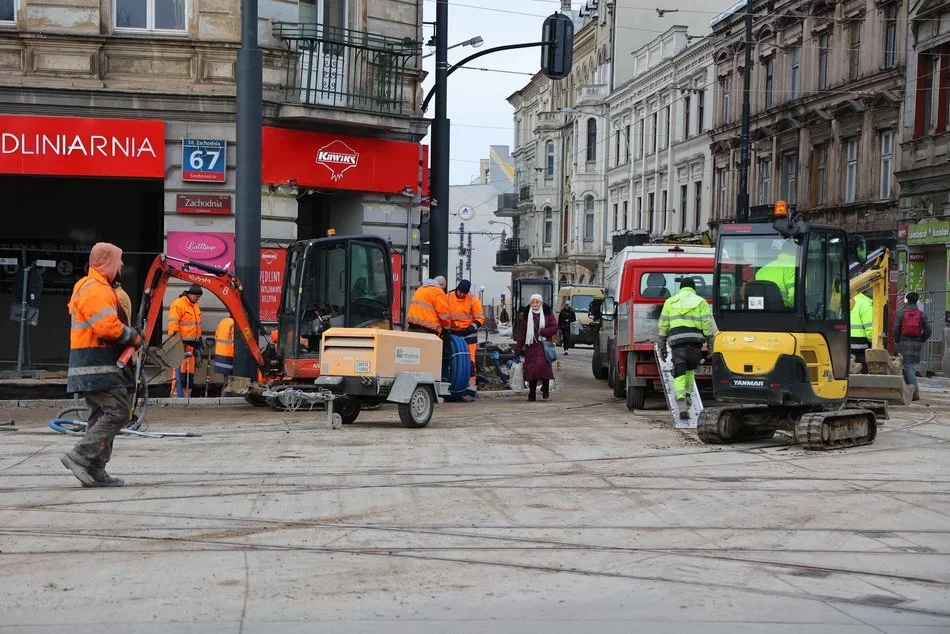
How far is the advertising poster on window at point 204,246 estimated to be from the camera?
73.3 ft

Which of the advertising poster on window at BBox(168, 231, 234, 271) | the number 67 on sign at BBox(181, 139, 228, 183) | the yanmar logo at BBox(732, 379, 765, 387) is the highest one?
the number 67 on sign at BBox(181, 139, 228, 183)

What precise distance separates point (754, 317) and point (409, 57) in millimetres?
11650

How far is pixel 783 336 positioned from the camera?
14.1 metres

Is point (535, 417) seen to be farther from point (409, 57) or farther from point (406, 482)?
point (409, 57)

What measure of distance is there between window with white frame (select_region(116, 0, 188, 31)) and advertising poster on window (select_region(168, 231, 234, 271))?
355 centimetres

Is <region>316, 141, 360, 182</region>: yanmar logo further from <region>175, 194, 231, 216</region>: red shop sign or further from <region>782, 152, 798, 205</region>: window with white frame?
<region>782, 152, 798, 205</region>: window with white frame

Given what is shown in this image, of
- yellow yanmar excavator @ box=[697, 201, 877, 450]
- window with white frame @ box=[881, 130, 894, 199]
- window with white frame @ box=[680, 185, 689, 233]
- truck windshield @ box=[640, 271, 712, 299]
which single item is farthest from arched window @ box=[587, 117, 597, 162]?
yellow yanmar excavator @ box=[697, 201, 877, 450]

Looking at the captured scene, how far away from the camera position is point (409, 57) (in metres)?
24.2

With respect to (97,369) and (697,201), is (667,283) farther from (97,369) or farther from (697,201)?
(697,201)

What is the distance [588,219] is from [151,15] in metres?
50.0

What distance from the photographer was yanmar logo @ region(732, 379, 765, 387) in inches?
551

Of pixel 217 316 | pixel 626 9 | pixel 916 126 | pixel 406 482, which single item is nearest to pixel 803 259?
pixel 406 482

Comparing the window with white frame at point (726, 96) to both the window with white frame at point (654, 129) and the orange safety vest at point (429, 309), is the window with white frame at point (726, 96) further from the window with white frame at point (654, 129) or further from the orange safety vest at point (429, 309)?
the orange safety vest at point (429, 309)

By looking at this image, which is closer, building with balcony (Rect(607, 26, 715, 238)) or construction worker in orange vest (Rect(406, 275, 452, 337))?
construction worker in orange vest (Rect(406, 275, 452, 337))
